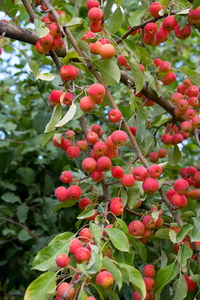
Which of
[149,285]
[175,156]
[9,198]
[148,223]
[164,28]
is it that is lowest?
[9,198]

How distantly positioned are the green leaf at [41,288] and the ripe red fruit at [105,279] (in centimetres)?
13

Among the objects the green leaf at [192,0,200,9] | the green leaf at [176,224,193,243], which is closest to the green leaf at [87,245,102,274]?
the green leaf at [176,224,193,243]

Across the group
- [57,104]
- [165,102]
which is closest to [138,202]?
[57,104]

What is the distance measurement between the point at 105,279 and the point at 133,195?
433 mm

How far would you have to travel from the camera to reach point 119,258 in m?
0.93

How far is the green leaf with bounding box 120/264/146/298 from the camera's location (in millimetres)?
819

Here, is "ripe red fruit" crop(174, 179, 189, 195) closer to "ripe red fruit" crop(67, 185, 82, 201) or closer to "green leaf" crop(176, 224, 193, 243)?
"green leaf" crop(176, 224, 193, 243)

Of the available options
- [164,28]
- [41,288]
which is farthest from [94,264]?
[164,28]

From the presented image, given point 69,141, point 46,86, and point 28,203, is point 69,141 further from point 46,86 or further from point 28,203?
point 28,203

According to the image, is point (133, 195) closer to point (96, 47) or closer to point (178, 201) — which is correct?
point (178, 201)

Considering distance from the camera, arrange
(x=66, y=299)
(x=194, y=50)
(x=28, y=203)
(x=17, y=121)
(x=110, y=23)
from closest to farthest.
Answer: (x=66, y=299), (x=110, y=23), (x=28, y=203), (x=17, y=121), (x=194, y=50)

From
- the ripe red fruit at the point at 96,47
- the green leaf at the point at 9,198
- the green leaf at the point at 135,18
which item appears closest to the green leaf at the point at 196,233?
the ripe red fruit at the point at 96,47

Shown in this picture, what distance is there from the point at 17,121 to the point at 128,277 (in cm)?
210

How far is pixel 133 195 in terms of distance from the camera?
118 cm
